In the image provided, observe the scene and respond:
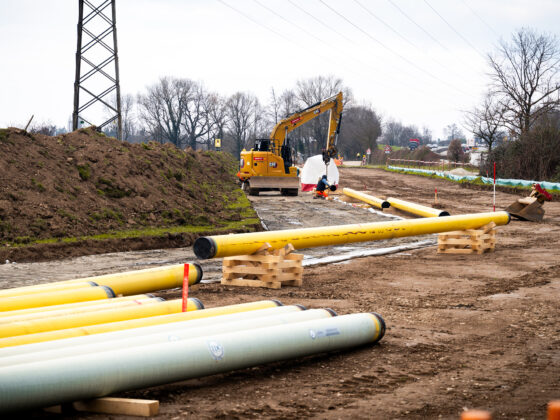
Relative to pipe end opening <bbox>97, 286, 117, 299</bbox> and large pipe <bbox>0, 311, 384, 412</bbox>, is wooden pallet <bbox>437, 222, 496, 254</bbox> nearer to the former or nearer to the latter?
large pipe <bbox>0, 311, 384, 412</bbox>

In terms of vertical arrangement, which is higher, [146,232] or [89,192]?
[89,192]

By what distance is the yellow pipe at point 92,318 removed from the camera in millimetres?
6305

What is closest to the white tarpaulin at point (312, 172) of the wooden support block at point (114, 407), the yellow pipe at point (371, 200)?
the yellow pipe at point (371, 200)

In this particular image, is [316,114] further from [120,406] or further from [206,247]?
[120,406]

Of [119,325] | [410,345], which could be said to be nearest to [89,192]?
[119,325]

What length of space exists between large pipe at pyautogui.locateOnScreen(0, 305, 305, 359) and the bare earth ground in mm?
644

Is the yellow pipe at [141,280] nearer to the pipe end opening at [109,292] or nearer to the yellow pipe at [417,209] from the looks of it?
the pipe end opening at [109,292]

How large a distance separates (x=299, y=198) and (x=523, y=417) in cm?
2613

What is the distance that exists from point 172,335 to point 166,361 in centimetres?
62

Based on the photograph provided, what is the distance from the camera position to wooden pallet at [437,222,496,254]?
15648 mm

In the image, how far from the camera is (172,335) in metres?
5.91

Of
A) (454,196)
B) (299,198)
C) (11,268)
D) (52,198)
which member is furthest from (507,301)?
(454,196)

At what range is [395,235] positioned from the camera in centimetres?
1397

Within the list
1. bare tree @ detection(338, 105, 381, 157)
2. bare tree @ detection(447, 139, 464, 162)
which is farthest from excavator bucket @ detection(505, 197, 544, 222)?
bare tree @ detection(338, 105, 381, 157)
